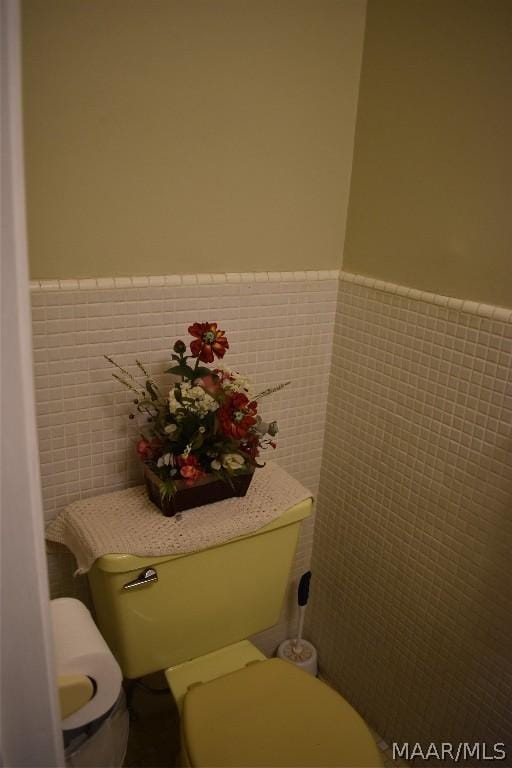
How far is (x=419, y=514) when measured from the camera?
131 cm

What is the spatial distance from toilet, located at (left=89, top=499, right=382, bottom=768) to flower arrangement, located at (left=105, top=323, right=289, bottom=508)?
6.6 inches

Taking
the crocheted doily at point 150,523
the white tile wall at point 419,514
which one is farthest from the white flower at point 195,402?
the white tile wall at point 419,514

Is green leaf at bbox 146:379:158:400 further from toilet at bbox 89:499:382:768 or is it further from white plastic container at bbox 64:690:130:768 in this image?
white plastic container at bbox 64:690:130:768

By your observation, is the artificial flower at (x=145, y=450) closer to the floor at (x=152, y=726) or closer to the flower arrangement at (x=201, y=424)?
the flower arrangement at (x=201, y=424)

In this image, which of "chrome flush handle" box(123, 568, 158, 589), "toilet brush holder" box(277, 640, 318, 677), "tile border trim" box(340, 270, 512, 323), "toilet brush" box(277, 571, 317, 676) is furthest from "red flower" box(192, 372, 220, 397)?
"toilet brush holder" box(277, 640, 318, 677)

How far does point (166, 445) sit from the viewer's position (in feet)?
3.70

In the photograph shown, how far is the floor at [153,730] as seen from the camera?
4.74ft

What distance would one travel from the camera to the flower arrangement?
1.10 metres

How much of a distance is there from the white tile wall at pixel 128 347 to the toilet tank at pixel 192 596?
217mm

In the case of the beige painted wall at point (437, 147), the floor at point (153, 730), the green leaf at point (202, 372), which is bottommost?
the floor at point (153, 730)

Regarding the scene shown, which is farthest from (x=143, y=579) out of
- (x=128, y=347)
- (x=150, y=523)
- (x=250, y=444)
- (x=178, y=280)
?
(x=178, y=280)

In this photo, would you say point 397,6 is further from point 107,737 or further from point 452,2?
point 107,737

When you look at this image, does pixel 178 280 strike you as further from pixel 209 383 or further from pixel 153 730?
pixel 153 730

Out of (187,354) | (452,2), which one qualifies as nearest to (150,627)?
(187,354)
